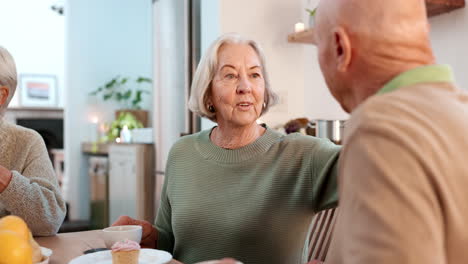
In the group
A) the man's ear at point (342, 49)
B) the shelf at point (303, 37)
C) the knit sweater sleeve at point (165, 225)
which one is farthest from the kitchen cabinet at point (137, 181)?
the man's ear at point (342, 49)

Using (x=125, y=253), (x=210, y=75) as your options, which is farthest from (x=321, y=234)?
(x=125, y=253)

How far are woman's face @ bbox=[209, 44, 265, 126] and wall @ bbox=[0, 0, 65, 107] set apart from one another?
272 inches

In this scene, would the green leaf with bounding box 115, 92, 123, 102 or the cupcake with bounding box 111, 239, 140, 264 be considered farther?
the green leaf with bounding box 115, 92, 123, 102

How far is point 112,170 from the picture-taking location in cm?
489

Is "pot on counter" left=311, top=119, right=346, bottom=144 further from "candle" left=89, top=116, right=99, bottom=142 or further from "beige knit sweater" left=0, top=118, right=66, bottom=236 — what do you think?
"candle" left=89, top=116, right=99, bottom=142

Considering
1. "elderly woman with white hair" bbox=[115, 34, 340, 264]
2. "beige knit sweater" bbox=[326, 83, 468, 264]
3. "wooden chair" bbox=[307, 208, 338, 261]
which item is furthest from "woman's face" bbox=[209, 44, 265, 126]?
"beige knit sweater" bbox=[326, 83, 468, 264]

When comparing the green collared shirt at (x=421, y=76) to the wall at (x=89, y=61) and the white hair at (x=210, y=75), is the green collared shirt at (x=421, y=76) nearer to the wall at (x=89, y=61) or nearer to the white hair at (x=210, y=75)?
the white hair at (x=210, y=75)

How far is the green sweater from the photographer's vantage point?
137cm

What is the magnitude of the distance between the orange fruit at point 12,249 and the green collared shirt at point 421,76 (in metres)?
0.70

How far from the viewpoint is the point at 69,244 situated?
141cm

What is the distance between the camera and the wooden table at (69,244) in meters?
1.26

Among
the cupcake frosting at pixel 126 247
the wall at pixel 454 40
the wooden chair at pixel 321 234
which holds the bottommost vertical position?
the wooden chair at pixel 321 234

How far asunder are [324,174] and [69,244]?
2.38 feet

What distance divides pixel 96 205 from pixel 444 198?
204 inches
